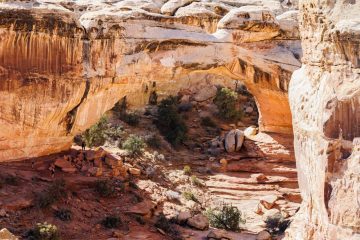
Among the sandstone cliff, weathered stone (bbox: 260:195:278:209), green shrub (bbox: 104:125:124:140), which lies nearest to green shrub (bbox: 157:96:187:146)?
green shrub (bbox: 104:125:124:140)

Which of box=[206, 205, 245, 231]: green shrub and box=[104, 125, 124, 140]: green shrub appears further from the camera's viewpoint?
box=[104, 125, 124, 140]: green shrub

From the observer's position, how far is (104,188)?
17.3 m

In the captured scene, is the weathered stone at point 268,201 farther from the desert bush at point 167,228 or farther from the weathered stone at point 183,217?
the desert bush at point 167,228

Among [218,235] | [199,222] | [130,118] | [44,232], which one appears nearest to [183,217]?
[199,222]

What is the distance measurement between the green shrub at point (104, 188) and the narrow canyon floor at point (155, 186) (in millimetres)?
125

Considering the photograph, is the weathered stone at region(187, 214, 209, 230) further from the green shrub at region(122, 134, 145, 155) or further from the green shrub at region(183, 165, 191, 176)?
the green shrub at region(122, 134, 145, 155)

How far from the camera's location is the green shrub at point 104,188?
56.5 feet

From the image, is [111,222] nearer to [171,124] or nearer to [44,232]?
[44,232]

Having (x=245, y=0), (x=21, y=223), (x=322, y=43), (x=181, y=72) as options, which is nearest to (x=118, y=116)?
(x=181, y=72)

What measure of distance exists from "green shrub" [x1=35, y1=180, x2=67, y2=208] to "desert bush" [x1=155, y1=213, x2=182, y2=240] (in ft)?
9.67

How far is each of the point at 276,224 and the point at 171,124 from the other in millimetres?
9454

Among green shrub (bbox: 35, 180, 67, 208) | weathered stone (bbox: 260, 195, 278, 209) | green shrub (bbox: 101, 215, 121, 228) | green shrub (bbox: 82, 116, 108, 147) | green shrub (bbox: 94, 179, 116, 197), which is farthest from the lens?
green shrub (bbox: 82, 116, 108, 147)

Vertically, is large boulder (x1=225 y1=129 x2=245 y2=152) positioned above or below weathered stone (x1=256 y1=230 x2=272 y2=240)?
above

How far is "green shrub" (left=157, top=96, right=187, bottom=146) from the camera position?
2509cm
